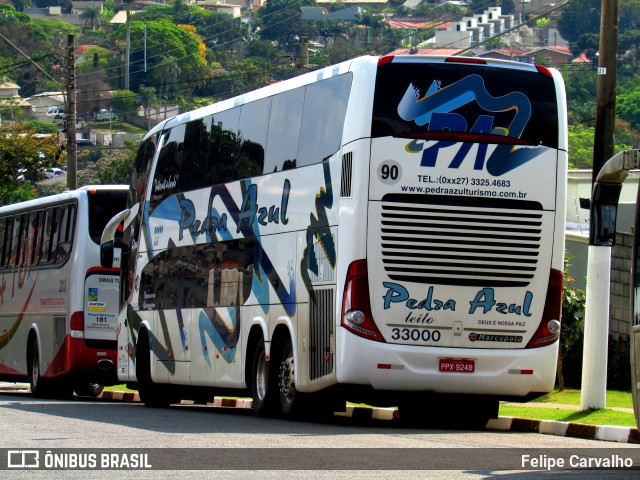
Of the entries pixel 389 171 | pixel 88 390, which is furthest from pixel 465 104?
pixel 88 390

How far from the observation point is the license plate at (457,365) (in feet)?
52.0

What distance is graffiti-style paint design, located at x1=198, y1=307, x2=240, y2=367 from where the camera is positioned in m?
19.2

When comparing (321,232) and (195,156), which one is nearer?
(321,232)

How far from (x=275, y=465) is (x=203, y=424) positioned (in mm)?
5214

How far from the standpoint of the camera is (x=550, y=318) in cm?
1627

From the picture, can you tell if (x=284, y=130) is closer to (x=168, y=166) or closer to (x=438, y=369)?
(x=438, y=369)

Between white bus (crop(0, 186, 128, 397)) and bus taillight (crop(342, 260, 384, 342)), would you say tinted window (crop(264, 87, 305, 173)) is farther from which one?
white bus (crop(0, 186, 128, 397))

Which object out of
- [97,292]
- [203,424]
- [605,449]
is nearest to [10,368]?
[97,292]

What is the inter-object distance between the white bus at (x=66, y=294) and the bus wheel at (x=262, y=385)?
7.20m

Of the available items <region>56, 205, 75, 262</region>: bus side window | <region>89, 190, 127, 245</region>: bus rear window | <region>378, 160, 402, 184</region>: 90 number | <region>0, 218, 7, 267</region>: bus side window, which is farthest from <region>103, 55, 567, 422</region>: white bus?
<region>0, 218, 7, 267</region>: bus side window

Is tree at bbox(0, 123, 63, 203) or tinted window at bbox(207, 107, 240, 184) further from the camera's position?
tree at bbox(0, 123, 63, 203)

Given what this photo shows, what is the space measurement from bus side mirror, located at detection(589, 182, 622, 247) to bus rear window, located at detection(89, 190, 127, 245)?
32.5 ft

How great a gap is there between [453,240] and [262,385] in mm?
3704

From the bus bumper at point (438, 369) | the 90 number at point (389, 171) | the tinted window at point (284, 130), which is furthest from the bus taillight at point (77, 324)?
the 90 number at point (389, 171)
